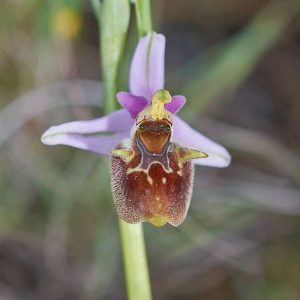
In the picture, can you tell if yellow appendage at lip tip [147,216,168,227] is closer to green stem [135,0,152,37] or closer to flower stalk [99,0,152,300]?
flower stalk [99,0,152,300]

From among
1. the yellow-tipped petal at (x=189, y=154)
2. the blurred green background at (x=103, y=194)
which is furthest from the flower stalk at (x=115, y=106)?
the blurred green background at (x=103, y=194)

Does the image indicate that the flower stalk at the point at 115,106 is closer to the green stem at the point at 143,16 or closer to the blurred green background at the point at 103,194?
the green stem at the point at 143,16

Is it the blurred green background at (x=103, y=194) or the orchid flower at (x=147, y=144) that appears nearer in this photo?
the orchid flower at (x=147, y=144)

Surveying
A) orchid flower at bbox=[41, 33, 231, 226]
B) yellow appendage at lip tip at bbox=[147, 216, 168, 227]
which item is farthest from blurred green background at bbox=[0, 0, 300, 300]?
yellow appendage at lip tip at bbox=[147, 216, 168, 227]

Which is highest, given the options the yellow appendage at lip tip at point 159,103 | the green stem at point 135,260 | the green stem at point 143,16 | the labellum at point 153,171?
the green stem at point 143,16

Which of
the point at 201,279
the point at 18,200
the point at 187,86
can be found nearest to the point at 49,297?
the point at 18,200

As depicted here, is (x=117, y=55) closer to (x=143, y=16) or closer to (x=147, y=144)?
(x=143, y=16)

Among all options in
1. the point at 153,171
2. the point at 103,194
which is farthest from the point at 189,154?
the point at 103,194

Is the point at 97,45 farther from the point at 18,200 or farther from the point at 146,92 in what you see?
the point at 146,92
